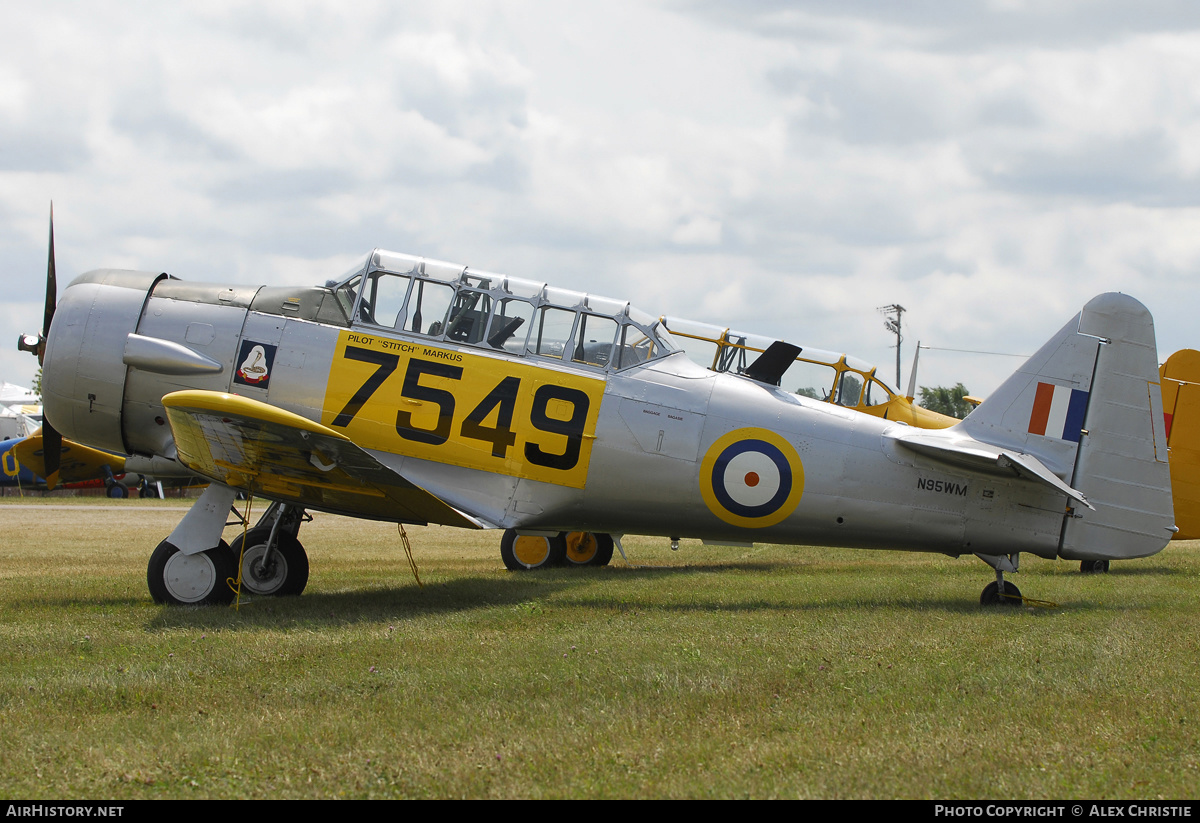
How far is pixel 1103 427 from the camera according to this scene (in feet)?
28.7

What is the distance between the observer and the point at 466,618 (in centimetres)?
771

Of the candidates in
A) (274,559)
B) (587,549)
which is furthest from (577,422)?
(587,549)

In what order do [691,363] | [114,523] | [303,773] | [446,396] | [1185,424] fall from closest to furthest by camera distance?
[303,773]
[446,396]
[691,363]
[1185,424]
[114,523]

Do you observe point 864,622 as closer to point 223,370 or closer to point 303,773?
point 303,773

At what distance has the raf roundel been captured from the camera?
28.6 ft

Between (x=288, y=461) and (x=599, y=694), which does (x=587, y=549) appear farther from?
(x=599, y=694)

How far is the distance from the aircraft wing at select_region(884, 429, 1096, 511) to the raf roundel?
1002mm

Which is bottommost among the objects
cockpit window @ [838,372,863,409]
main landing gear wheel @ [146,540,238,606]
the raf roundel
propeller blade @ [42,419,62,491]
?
main landing gear wheel @ [146,540,238,606]

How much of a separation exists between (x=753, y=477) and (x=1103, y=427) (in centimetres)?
323

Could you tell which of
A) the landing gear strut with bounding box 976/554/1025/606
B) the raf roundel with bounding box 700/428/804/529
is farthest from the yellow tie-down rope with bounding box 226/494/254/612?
the landing gear strut with bounding box 976/554/1025/606

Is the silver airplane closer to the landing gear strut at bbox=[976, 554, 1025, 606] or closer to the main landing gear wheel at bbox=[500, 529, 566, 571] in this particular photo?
the landing gear strut at bbox=[976, 554, 1025, 606]
